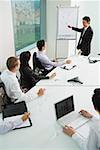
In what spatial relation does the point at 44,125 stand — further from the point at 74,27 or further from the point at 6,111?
the point at 74,27

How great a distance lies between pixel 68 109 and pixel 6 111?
1.88 feet

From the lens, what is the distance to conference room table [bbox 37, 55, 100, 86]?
117 inches

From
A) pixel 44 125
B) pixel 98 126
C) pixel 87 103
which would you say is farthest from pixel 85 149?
pixel 87 103

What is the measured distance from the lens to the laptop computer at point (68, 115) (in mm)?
1880

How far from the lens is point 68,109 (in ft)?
6.65

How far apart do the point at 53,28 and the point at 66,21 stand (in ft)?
1.71

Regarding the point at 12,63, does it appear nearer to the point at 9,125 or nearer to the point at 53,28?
the point at 9,125

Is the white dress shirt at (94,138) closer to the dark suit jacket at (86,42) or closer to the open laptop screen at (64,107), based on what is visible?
the open laptop screen at (64,107)

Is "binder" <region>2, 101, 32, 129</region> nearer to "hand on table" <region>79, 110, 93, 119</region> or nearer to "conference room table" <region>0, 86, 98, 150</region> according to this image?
"conference room table" <region>0, 86, 98, 150</region>

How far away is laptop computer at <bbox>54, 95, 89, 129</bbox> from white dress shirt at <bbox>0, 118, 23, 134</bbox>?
0.35 meters

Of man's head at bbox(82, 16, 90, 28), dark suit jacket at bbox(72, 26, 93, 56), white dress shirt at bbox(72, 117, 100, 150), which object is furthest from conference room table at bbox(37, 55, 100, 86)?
white dress shirt at bbox(72, 117, 100, 150)

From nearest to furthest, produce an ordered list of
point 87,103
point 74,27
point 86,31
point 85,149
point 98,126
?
point 98,126
point 85,149
point 87,103
point 86,31
point 74,27

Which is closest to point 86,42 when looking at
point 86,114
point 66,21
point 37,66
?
point 66,21

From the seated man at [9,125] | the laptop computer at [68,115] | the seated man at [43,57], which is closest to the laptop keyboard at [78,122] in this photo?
the laptop computer at [68,115]
